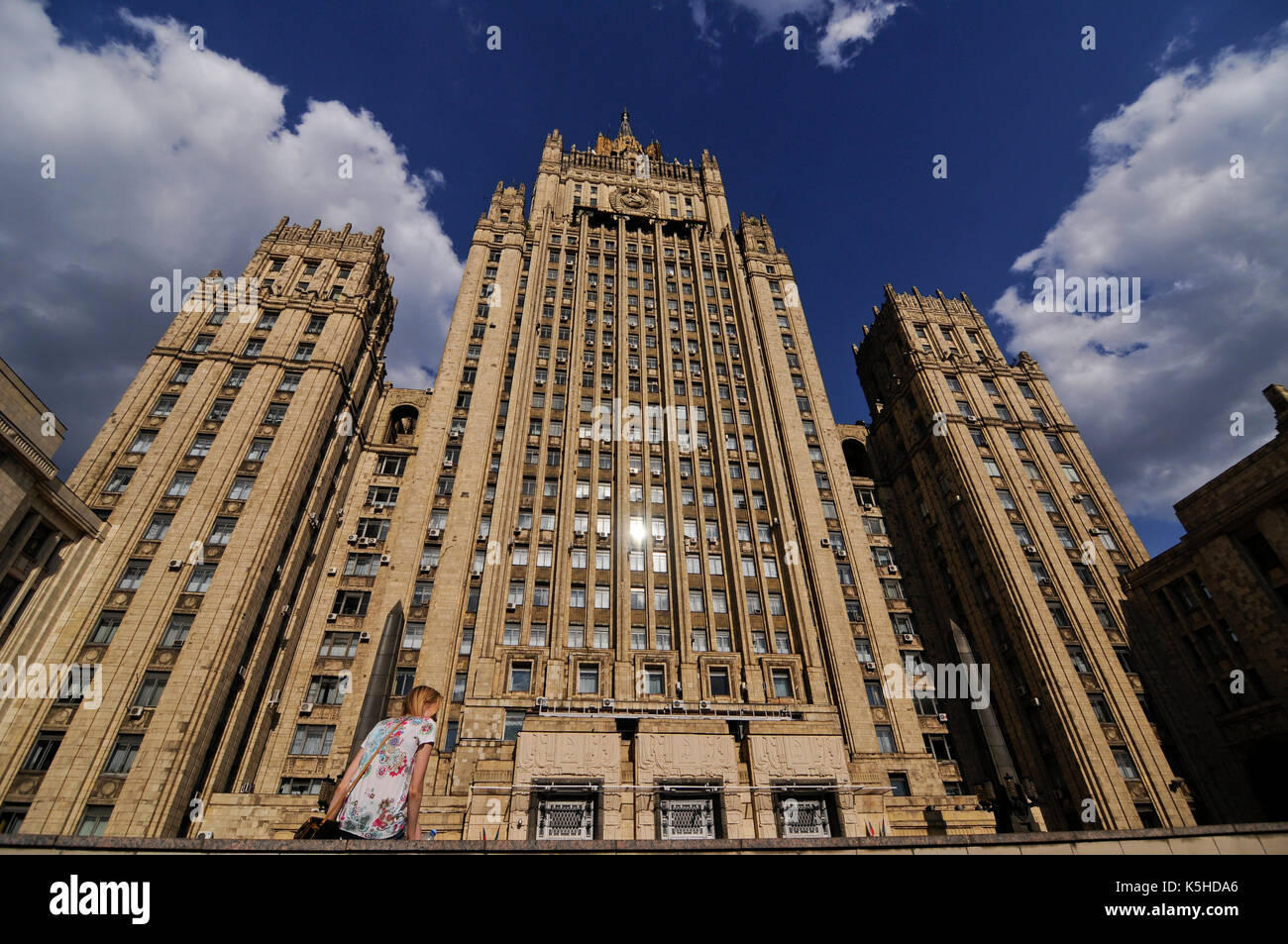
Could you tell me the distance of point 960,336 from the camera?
59469 millimetres

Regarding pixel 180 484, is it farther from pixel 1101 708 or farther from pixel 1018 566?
pixel 1101 708

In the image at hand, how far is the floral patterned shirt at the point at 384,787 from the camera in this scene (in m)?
8.98

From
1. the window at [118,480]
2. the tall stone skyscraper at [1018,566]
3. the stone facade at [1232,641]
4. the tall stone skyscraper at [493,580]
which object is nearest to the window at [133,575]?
the tall stone skyscraper at [493,580]

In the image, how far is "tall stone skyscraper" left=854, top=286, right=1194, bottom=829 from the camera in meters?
33.4

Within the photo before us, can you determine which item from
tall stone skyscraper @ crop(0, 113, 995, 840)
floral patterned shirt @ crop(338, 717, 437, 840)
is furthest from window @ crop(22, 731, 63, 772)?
floral patterned shirt @ crop(338, 717, 437, 840)

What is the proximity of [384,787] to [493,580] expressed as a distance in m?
29.5

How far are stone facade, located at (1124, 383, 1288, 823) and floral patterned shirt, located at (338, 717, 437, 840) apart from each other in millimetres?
43660

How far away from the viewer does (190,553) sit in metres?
35.5

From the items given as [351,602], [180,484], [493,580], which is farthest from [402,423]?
[493,580]

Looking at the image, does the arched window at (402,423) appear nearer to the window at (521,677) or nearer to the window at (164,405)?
the window at (164,405)

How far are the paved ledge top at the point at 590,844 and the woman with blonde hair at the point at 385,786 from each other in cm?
47
